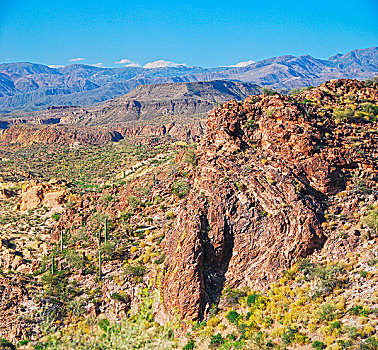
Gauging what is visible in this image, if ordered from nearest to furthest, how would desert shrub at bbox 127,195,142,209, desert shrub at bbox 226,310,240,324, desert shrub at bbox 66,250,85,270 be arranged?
desert shrub at bbox 226,310,240,324, desert shrub at bbox 66,250,85,270, desert shrub at bbox 127,195,142,209

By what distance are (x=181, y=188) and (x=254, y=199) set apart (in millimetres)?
8429

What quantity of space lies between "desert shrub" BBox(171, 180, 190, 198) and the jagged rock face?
1431 mm

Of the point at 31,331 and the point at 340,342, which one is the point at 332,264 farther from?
the point at 31,331

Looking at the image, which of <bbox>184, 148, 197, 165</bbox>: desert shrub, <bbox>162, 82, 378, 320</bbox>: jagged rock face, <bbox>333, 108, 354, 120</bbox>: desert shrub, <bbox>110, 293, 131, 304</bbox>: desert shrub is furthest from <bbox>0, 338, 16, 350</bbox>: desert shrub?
<bbox>333, 108, 354, 120</bbox>: desert shrub

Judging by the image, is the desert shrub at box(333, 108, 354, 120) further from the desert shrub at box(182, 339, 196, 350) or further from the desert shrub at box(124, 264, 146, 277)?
the desert shrub at box(182, 339, 196, 350)

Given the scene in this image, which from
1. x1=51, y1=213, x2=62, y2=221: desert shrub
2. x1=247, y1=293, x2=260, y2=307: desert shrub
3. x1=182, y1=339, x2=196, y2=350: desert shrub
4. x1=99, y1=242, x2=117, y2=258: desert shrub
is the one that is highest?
x1=51, y1=213, x2=62, y2=221: desert shrub

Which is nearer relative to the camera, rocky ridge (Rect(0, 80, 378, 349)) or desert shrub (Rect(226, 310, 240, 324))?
desert shrub (Rect(226, 310, 240, 324))

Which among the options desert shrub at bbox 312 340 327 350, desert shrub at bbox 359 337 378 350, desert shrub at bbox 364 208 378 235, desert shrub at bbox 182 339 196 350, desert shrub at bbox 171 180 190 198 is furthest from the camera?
desert shrub at bbox 171 180 190 198

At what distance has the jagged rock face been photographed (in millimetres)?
33562

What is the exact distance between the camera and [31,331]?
36.1 metres

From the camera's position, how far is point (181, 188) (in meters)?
41.1

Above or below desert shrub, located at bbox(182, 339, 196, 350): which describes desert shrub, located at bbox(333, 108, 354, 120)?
above

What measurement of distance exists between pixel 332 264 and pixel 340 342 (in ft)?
25.7

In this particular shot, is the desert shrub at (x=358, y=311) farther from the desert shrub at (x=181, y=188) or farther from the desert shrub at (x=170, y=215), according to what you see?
A: the desert shrub at (x=170, y=215)
